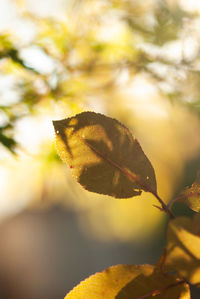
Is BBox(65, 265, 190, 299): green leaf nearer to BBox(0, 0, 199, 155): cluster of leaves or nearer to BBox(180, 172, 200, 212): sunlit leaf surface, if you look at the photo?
BBox(180, 172, 200, 212): sunlit leaf surface

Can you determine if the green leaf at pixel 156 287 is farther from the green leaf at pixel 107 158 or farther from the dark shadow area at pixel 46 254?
the dark shadow area at pixel 46 254

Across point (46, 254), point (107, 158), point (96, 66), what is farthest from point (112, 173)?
point (46, 254)

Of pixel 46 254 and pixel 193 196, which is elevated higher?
pixel 193 196

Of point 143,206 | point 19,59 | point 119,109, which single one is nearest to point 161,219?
point 143,206

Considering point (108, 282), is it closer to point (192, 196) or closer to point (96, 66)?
point (192, 196)

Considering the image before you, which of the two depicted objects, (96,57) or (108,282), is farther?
(96,57)

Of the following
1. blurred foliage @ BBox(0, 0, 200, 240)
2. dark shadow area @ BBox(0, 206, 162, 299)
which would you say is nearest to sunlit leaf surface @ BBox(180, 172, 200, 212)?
blurred foliage @ BBox(0, 0, 200, 240)
